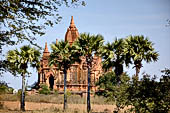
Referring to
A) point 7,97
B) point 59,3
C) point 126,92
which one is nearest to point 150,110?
point 126,92

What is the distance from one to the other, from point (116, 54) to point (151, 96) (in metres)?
20.9

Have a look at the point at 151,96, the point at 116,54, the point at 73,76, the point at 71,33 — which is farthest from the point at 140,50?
the point at 71,33

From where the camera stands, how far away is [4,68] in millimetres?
10125

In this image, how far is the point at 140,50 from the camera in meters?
31.2

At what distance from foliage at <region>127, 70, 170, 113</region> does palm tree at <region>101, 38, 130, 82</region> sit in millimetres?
19493

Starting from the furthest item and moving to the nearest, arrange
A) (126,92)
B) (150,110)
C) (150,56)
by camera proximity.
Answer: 1. (150,56)
2. (126,92)
3. (150,110)

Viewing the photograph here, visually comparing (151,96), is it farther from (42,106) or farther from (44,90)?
(44,90)

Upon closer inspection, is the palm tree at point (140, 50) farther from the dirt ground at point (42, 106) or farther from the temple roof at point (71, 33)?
the temple roof at point (71, 33)

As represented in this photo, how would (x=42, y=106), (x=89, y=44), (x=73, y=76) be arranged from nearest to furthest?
(x=89, y=44), (x=42, y=106), (x=73, y=76)

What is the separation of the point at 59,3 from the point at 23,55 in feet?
82.1

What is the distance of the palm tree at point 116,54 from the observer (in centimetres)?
3225

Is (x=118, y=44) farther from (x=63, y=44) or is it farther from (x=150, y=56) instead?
(x=63, y=44)

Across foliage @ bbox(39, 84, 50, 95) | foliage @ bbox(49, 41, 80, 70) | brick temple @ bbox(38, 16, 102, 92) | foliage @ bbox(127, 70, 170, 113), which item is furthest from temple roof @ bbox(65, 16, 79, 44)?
foliage @ bbox(127, 70, 170, 113)

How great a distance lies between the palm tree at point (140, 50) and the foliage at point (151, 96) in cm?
1895
